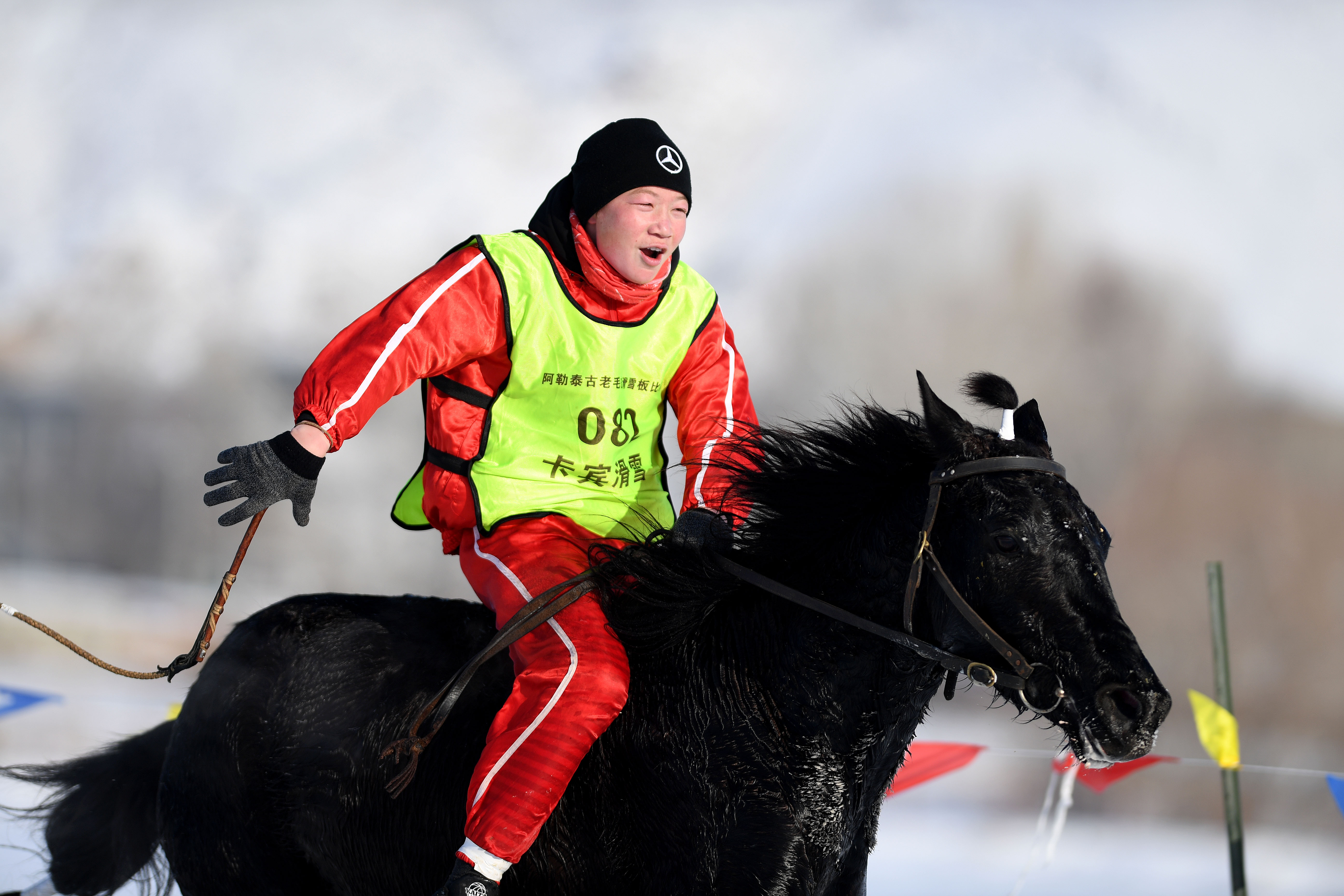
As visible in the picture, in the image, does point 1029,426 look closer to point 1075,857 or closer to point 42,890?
point 42,890

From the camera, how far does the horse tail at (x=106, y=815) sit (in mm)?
Result: 2740

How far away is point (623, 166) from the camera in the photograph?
2.32 metres

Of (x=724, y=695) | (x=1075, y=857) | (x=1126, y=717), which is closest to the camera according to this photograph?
(x=1126, y=717)

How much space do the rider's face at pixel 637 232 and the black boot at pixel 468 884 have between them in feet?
3.82

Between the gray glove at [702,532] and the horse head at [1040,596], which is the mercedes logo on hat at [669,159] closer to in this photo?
the gray glove at [702,532]

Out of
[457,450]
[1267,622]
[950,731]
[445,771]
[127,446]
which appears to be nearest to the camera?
[445,771]

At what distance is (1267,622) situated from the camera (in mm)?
9555

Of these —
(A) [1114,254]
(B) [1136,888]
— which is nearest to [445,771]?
(B) [1136,888]

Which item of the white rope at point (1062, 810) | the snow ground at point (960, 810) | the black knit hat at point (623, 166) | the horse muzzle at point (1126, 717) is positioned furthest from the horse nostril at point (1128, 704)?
the white rope at point (1062, 810)

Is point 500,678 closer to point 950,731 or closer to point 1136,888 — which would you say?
point 1136,888

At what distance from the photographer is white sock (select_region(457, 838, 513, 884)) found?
73.1 inches

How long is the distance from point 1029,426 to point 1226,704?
8.82 feet

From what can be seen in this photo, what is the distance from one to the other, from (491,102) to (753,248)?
3208 millimetres

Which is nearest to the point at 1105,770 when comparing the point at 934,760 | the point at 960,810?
the point at 934,760
